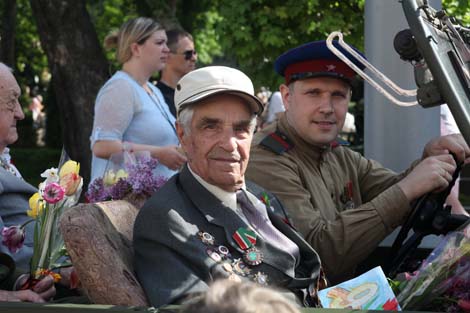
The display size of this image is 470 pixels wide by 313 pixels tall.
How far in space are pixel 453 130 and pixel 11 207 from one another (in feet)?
10.0

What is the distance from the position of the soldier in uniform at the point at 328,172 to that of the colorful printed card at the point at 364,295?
63 centimetres

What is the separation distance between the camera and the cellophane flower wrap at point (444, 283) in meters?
3.01

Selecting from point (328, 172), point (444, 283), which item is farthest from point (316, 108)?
point (444, 283)

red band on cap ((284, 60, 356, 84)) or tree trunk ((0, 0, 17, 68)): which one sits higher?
red band on cap ((284, 60, 356, 84))

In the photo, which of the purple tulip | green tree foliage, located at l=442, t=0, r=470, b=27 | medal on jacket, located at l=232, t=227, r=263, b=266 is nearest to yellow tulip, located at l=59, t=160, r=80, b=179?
the purple tulip

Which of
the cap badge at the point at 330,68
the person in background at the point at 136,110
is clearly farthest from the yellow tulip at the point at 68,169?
the person in background at the point at 136,110

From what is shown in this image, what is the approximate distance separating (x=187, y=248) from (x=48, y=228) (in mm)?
673

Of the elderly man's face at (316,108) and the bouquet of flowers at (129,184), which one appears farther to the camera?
the elderly man's face at (316,108)

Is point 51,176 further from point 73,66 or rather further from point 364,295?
point 73,66

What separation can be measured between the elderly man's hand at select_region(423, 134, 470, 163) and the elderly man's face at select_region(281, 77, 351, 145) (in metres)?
0.43

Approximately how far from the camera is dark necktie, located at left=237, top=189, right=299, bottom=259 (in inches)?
133

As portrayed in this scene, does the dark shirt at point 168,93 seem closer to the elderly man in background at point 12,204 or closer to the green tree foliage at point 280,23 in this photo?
the elderly man in background at point 12,204

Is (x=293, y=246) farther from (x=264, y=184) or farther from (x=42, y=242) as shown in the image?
(x=42, y=242)

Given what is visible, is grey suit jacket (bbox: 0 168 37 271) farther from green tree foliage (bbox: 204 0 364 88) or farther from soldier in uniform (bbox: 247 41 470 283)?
green tree foliage (bbox: 204 0 364 88)
